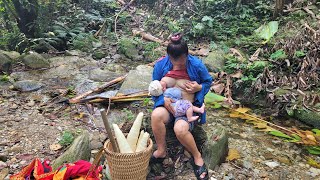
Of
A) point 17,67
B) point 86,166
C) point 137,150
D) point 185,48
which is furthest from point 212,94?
point 17,67

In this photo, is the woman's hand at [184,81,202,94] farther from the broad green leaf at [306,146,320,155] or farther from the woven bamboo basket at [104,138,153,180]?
the broad green leaf at [306,146,320,155]

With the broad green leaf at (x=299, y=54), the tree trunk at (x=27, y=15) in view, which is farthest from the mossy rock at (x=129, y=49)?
the broad green leaf at (x=299, y=54)

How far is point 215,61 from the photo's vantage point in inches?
264

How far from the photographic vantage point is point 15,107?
502 centimetres

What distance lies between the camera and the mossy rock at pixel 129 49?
7.75m

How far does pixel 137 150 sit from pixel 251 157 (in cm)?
172

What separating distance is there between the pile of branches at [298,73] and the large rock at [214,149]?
1.88 m

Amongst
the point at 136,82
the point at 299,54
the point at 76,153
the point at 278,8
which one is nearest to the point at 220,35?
the point at 278,8

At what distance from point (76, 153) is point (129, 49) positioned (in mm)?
4680

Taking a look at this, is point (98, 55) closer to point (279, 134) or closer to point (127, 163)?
point (279, 134)

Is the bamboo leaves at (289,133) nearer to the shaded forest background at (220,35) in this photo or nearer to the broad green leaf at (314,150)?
the broad green leaf at (314,150)

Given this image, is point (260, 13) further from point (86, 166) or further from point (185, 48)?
point (86, 166)

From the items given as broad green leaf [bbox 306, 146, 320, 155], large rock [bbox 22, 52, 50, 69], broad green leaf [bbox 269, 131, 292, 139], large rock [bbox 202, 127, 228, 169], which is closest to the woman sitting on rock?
large rock [bbox 202, 127, 228, 169]

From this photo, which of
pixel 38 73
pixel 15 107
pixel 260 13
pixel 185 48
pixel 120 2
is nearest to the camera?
pixel 185 48
